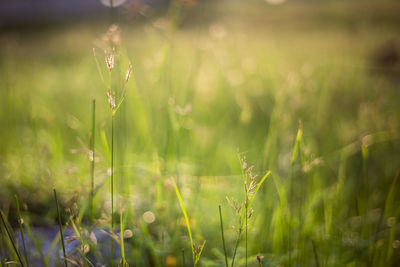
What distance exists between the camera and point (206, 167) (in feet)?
5.73

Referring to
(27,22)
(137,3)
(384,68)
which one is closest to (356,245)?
(137,3)

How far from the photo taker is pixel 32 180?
1.46m

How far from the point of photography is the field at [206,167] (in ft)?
3.36

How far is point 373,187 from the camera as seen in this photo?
159 centimetres

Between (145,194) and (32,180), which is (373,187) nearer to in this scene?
(145,194)

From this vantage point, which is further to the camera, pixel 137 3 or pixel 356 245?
pixel 137 3

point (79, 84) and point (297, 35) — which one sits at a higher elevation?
point (297, 35)

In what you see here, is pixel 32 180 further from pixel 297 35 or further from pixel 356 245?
pixel 297 35

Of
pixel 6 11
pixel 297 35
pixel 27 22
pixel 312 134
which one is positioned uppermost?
pixel 6 11

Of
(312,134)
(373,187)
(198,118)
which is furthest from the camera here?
(198,118)

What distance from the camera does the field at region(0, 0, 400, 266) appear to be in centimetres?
103

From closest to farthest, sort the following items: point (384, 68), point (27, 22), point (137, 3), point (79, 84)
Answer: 1. point (137, 3)
2. point (384, 68)
3. point (79, 84)
4. point (27, 22)

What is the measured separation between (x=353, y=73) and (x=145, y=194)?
2.31m

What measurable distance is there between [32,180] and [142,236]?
71 cm
